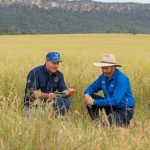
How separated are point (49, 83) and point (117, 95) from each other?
1077mm

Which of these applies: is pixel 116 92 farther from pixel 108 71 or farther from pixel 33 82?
pixel 33 82

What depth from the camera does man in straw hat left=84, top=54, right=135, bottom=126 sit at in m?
6.16

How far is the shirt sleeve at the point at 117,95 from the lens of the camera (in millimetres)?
6125

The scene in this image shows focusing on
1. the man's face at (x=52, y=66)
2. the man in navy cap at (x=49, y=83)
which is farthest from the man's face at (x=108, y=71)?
the man's face at (x=52, y=66)

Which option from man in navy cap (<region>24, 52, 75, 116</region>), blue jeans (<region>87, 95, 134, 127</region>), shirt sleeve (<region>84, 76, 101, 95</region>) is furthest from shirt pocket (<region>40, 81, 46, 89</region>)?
blue jeans (<region>87, 95, 134, 127</region>)

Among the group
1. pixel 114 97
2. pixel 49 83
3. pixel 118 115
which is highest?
pixel 49 83

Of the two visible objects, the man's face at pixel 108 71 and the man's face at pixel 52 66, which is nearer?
the man's face at pixel 108 71

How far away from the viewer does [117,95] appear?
20.1 ft

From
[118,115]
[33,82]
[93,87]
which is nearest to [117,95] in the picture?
[118,115]

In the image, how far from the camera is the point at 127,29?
96.3m

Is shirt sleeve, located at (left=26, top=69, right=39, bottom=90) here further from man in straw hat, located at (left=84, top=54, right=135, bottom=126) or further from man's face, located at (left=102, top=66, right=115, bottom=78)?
man's face, located at (left=102, top=66, right=115, bottom=78)

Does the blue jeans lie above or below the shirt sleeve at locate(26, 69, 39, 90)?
below

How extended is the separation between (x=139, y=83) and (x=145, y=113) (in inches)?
36.5

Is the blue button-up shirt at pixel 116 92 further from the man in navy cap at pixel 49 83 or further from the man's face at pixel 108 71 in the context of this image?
the man in navy cap at pixel 49 83
